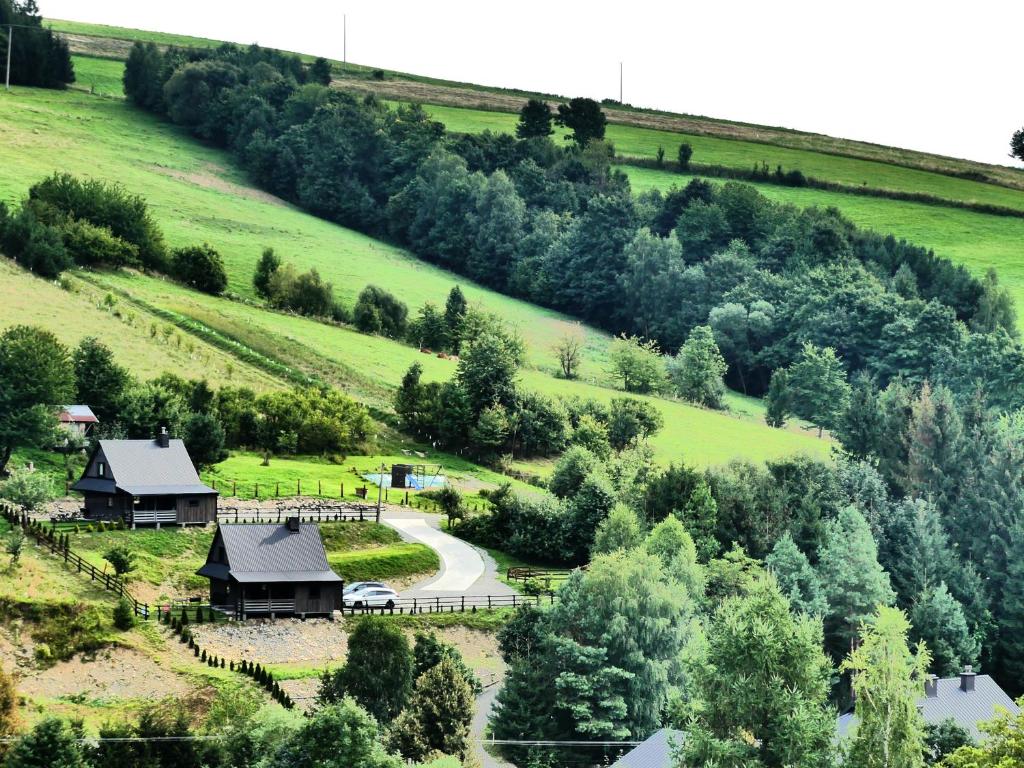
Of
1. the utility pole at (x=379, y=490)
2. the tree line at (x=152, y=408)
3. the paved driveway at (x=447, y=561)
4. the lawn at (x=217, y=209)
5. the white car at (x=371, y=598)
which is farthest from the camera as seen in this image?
the lawn at (x=217, y=209)

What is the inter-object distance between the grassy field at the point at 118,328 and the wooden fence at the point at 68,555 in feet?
99.7

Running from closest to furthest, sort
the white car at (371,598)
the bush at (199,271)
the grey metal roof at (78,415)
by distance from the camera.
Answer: the white car at (371,598) < the grey metal roof at (78,415) < the bush at (199,271)

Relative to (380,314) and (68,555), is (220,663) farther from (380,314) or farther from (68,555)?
(380,314)

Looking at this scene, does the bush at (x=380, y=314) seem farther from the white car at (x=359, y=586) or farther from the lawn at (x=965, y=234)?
the white car at (x=359, y=586)

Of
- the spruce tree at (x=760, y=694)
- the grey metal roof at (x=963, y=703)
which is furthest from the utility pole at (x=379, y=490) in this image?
the spruce tree at (x=760, y=694)

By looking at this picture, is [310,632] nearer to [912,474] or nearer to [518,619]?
[518,619]

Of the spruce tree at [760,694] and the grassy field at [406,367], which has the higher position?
the spruce tree at [760,694]

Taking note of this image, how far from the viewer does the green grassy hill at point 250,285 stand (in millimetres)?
131500

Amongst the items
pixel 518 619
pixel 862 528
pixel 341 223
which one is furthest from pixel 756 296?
pixel 518 619

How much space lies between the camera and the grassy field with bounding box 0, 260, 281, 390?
391ft

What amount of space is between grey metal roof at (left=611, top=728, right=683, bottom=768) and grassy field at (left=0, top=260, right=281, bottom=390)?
56.8m

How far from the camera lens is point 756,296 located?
17750cm

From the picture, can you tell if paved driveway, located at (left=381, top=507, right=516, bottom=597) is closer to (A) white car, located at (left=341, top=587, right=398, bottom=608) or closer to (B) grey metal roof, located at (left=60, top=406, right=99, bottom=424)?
(A) white car, located at (left=341, top=587, right=398, bottom=608)

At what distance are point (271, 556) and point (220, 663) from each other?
1011 centimetres
